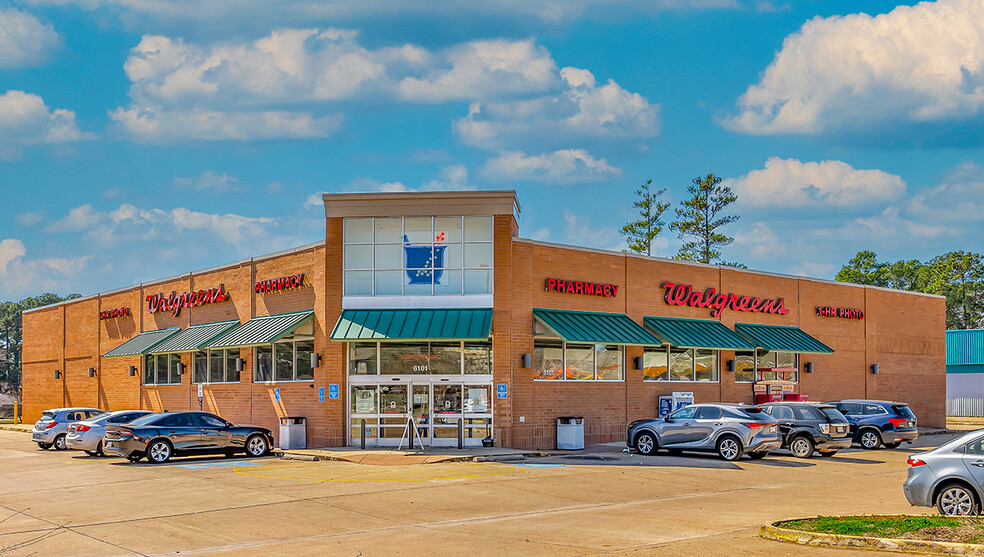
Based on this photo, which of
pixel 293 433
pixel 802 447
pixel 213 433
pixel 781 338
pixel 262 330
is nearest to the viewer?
pixel 213 433

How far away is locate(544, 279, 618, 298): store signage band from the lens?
31.8 m

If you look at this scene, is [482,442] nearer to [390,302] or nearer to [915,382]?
[390,302]

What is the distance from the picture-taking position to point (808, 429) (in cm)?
2814

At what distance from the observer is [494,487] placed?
19.9 m

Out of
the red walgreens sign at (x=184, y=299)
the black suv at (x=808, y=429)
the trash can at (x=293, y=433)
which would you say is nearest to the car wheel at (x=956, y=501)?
the black suv at (x=808, y=429)

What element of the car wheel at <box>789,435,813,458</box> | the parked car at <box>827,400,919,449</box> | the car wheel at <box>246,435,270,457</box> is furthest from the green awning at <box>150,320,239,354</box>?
the parked car at <box>827,400,919,449</box>

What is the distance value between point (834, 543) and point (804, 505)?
Answer: 16.7ft

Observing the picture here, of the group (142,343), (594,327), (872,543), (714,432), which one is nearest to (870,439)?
(714,432)

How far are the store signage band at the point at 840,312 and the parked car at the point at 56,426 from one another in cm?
3054

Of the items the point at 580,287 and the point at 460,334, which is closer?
the point at 460,334

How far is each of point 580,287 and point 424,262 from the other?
566cm

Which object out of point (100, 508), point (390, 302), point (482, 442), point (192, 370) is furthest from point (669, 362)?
point (100, 508)

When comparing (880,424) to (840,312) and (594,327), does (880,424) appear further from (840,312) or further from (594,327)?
(840,312)

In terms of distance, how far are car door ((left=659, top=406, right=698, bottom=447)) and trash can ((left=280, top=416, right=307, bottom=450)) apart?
38.6 ft
